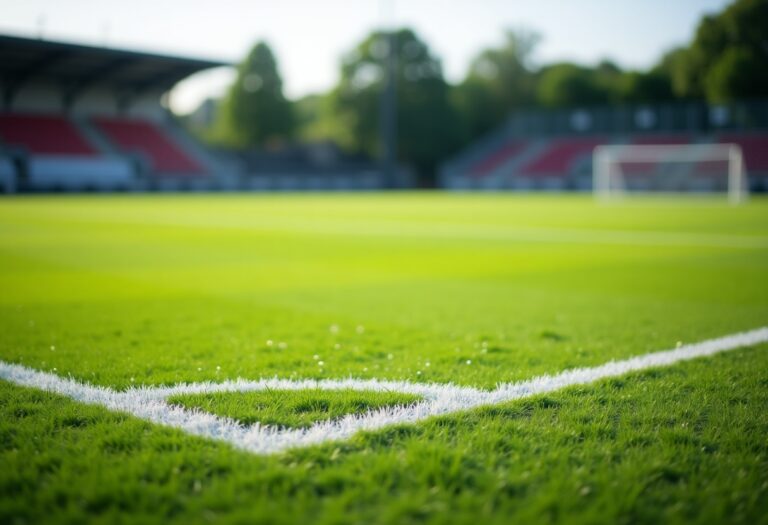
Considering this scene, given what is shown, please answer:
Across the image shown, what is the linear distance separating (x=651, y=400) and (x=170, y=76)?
50116mm

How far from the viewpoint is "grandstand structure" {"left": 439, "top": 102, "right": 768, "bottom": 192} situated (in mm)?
42188

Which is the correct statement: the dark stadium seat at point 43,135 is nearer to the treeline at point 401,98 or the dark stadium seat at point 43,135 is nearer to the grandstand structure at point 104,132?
the grandstand structure at point 104,132

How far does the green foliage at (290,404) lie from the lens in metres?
2.88

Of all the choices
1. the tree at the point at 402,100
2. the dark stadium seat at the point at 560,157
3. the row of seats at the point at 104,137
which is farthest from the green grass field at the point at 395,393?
the tree at the point at 402,100

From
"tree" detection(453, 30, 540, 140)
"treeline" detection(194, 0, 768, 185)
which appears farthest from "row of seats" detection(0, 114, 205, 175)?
"tree" detection(453, 30, 540, 140)

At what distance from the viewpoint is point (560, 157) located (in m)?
51.4

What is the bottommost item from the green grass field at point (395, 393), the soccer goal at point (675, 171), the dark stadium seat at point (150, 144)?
the green grass field at point (395, 393)

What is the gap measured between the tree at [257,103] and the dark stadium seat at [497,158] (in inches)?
719

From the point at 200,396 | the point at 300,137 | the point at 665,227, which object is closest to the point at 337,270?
the point at 200,396

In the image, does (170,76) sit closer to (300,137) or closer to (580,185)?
(580,185)

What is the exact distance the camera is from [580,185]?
4753cm

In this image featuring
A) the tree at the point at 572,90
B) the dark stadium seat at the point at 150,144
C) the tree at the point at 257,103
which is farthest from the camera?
the tree at the point at 572,90

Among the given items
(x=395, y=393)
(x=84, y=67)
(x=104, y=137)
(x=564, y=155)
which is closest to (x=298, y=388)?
(x=395, y=393)

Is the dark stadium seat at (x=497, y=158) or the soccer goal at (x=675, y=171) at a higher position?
the dark stadium seat at (x=497, y=158)
